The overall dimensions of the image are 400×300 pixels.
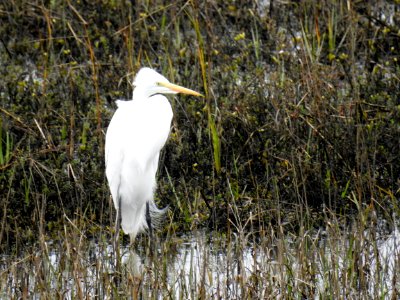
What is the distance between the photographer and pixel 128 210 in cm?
500

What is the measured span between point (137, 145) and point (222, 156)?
2.39ft

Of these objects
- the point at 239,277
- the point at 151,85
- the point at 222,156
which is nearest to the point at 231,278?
the point at 239,277


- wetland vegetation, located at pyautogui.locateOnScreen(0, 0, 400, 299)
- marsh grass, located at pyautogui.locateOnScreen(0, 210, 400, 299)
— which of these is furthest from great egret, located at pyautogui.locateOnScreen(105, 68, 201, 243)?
marsh grass, located at pyautogui.locateOnScreen(0, 210, 400, 299)

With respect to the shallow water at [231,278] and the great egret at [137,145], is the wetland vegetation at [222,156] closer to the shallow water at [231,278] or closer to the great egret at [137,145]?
the shallow water at [231,278]

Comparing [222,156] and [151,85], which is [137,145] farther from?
[222,156]

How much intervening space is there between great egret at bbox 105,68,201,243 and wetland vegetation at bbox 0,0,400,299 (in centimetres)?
16

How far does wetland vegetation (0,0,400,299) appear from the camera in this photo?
3.95m

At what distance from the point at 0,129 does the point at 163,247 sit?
1346 millimetres

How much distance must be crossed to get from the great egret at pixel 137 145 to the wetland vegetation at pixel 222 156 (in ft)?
0.51

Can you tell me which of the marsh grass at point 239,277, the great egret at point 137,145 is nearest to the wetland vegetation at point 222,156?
the marsh grass at point 239,277

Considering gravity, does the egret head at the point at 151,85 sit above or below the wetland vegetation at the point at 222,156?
above

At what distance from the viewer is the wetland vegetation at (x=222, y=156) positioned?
3.95m

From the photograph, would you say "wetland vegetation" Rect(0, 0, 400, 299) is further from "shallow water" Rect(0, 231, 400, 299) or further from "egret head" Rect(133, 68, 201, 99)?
"egret head" Rect(133, 68, 201, 99)

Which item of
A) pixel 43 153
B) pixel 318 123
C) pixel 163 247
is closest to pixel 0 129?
pixel 43 153
